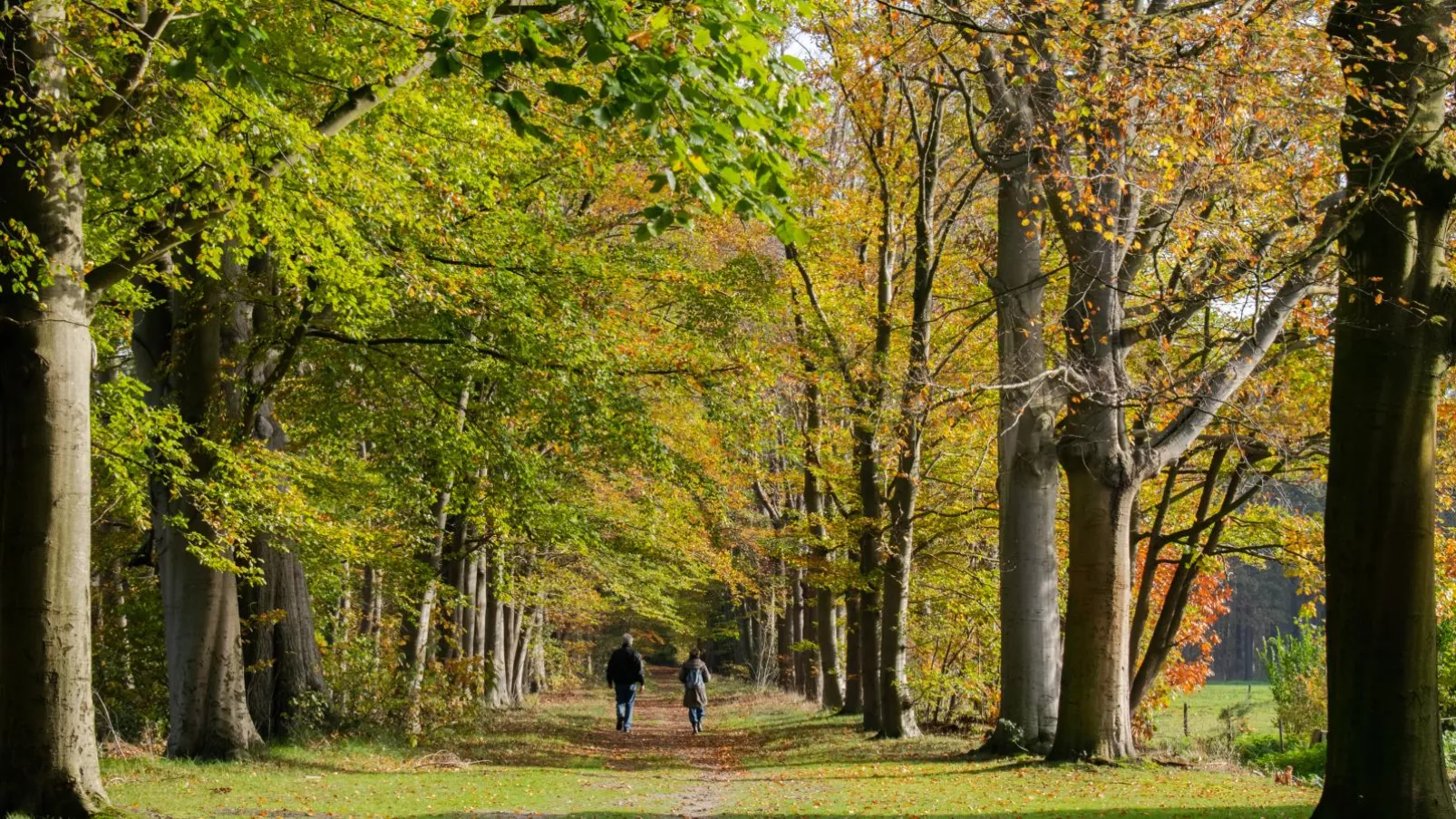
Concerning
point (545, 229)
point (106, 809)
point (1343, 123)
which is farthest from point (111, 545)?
point (1343, 123)

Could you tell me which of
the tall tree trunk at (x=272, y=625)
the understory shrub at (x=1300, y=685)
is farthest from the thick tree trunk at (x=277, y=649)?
the understory shrub at (x=1300, y=685)

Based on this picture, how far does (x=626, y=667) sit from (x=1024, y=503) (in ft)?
33.5

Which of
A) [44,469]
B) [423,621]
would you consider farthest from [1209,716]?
[44,469]

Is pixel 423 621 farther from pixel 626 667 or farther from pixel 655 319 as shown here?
pixel 655 319

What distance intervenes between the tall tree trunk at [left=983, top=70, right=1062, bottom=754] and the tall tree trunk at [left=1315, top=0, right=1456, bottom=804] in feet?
20.3

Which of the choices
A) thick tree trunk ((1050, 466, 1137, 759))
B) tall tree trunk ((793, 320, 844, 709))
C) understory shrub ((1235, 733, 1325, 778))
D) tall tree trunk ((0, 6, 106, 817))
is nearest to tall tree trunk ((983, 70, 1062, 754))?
thick tree trunk ((1050, 466, 1137, 759))

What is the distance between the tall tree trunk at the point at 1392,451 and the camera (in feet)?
24.7

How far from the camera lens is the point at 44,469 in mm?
7766

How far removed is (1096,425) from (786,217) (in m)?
8.49

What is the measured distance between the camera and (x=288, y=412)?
17000 millimetres

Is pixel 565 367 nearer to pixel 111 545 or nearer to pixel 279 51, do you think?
pixel 279 51

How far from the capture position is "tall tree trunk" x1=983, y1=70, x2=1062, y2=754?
14375mm

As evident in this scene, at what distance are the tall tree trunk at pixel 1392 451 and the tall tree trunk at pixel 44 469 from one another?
8.21 meters

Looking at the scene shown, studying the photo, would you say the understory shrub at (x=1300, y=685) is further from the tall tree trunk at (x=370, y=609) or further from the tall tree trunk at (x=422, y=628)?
the tall tree trunk at (x=370, y=609)
